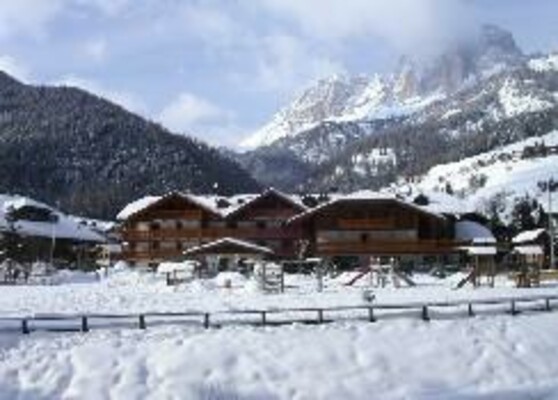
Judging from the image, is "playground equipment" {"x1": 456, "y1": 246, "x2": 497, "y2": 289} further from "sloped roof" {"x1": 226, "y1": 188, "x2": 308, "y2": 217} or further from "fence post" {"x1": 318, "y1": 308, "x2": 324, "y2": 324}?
"sloped roof" {"x1": 226, "y1": 188, "x2": 308, "y2": 217}

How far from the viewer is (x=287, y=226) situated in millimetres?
106125

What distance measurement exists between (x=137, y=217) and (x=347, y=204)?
23694 millimetres

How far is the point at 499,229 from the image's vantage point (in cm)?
13725

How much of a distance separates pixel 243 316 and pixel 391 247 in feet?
180

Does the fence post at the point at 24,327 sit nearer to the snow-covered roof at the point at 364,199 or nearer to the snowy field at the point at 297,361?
the snowy field at the point at 297,361

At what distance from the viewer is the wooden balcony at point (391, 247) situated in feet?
324

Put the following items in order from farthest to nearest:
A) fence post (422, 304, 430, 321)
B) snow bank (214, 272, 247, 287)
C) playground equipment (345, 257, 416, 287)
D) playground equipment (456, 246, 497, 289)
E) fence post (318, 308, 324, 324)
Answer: playground equipment (345, 257, 416, 287)
playground equipment (456, 246, 497, 289)
snow bank (214, 272, 247, 287)
fence post (422, 304, 430, 321)
fence post (318, 308, 324, 324)

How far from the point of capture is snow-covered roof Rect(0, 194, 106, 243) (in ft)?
411

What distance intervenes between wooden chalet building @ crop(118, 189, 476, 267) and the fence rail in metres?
45.8

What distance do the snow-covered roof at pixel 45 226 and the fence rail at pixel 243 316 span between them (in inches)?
3003

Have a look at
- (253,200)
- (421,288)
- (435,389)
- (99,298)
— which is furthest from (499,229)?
(435,389)

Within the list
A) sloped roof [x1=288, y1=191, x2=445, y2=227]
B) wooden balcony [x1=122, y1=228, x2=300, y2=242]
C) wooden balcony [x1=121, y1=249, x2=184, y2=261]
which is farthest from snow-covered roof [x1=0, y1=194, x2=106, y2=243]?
sloped roof [x1=288, y1=191, x2=445, y2=227]

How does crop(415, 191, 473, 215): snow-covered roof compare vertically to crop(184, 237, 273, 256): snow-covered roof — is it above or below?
above

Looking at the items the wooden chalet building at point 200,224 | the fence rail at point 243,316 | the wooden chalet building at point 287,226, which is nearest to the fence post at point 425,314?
the fence rail at point 243,316
